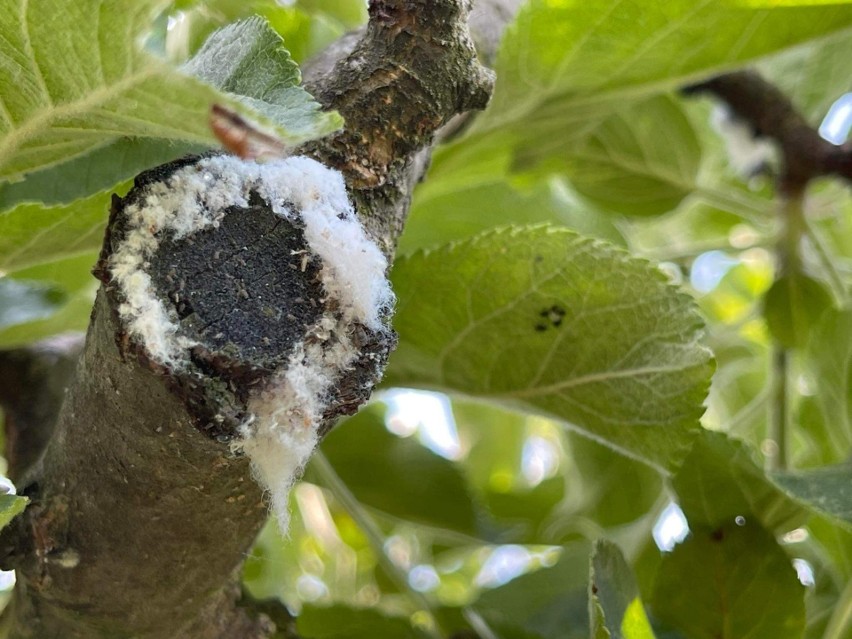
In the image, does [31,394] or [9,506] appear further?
[31,394]

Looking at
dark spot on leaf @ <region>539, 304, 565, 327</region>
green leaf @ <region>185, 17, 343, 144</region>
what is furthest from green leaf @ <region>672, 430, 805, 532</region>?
green leaf @ <region>185, 17, 343, 144</region>

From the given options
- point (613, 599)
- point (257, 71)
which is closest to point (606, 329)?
point (613, 599)

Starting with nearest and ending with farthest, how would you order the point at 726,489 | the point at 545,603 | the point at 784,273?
the point at 726,489 → the point at 545,603 → the point at 784,273

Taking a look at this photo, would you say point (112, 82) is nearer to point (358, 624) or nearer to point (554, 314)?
point (554, 314)

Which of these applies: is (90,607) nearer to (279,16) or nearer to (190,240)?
(190,240)

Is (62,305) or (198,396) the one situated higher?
(198,396)

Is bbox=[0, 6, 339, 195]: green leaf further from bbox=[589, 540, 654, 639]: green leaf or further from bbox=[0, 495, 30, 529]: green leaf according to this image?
bbox=[589, 540, 654, 639]: green leaf

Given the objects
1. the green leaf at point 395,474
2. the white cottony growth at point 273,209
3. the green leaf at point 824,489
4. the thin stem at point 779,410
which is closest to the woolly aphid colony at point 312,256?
the white cottony growth at point 273,209

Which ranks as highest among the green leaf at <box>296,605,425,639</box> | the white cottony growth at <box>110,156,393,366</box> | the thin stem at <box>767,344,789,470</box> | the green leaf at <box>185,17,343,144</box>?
the green leaf at <box>185,17,343,144</box>
